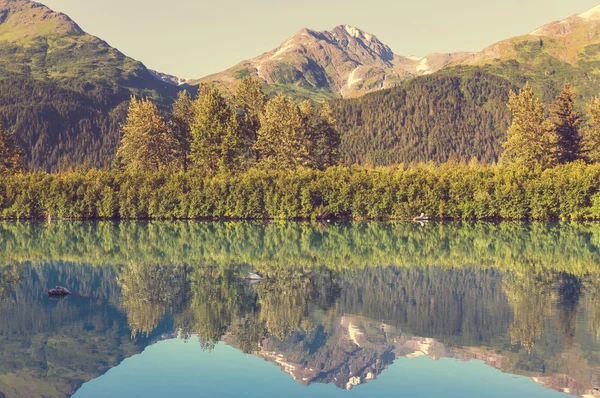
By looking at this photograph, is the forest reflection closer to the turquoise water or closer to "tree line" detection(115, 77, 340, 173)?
the turquoise water

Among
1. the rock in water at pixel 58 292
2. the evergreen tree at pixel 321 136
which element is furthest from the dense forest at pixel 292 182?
the rock in water at pixel 58 292

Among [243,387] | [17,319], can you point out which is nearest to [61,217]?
[17,319]

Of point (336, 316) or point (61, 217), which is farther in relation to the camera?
point (61, 217)

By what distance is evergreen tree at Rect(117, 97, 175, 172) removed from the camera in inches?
3314

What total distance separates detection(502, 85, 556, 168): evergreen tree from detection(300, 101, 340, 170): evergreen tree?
24969 millimetres

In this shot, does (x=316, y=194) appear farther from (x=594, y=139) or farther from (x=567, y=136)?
(x=594, y=139)

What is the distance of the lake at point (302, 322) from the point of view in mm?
18359

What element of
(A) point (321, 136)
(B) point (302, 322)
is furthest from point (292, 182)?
(B) point (302, 322)

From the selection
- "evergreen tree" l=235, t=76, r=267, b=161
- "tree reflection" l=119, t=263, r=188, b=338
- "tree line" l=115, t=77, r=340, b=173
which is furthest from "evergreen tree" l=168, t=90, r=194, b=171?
"tree reflection" l=119, t=263, r=188, b=338

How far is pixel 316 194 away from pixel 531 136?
95.3 ft

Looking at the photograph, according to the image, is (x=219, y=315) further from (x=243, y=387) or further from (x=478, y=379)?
(x=478, y=379)

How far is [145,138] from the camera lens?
3319 inches

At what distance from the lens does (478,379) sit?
18.3 meters

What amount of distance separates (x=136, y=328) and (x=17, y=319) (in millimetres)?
5287
